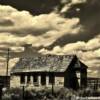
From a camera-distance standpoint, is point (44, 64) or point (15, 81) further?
point (15, 81)

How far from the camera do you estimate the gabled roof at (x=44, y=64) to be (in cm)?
6812

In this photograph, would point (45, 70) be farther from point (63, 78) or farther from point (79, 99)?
point (79, 99)

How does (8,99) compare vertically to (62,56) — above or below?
below

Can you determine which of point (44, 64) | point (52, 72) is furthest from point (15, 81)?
point (52, 72)

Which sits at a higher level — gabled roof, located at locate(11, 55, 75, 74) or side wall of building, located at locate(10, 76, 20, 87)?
gabled roof, located at locate(11, 55, 75, 74)

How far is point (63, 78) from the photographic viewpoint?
67.8m

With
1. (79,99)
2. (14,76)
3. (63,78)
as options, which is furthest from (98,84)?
(79,99)

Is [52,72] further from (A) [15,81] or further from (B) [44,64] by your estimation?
(A) [15,81]

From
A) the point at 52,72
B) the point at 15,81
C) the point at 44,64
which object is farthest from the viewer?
the point at 15,81

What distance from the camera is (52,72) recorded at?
68.0m

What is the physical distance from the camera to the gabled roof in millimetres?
68125

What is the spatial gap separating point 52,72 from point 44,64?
268cm

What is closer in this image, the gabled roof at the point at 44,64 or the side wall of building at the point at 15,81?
the gabled roof at the point at 44,64

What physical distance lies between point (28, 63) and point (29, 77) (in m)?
2.71
